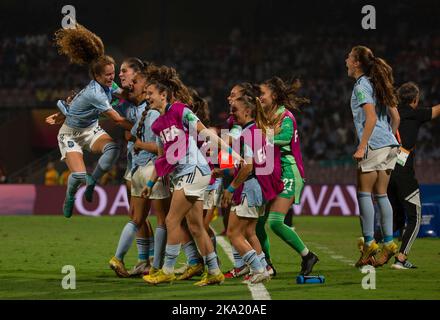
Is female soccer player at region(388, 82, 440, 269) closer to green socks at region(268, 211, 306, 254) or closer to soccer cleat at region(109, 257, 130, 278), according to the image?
green socks at region(268, 211, 306, 254)

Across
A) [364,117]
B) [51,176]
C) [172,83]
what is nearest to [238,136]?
[172,83]

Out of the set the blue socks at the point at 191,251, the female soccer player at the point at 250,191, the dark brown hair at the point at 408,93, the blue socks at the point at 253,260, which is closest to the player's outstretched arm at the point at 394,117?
the dark brown hair at the point at 408,93

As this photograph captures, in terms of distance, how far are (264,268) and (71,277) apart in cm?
198

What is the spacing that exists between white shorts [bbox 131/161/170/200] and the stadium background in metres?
18.3

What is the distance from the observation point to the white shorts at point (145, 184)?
403 inches

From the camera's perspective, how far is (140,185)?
10.5m

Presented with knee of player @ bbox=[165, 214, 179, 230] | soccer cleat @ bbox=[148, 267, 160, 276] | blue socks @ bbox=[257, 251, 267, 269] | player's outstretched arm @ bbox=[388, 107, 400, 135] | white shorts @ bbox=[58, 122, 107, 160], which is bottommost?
soccer cleat @ bbox=[148, 267, 160, 276]

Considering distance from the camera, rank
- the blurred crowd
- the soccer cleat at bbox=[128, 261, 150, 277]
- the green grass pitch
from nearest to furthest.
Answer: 1. the green grass pitch
2. the soccer cleat at bbox=[128, 261, 150, 277]
3. the blurred crowd

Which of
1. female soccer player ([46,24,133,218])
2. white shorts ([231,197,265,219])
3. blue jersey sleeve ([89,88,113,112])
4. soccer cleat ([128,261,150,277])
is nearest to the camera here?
white shorts ([231,197,265,219])

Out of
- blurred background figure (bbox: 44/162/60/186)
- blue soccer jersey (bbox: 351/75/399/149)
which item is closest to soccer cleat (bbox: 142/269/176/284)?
blue soccer jersey (bbox: 351/75/399/149)

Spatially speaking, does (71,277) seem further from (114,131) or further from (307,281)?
(114,131)

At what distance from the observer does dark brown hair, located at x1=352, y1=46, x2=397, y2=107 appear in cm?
1087

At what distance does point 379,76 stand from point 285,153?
1.38 m

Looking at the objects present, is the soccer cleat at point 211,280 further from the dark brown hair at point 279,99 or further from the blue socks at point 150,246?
the dark brown hair at point 279,99
